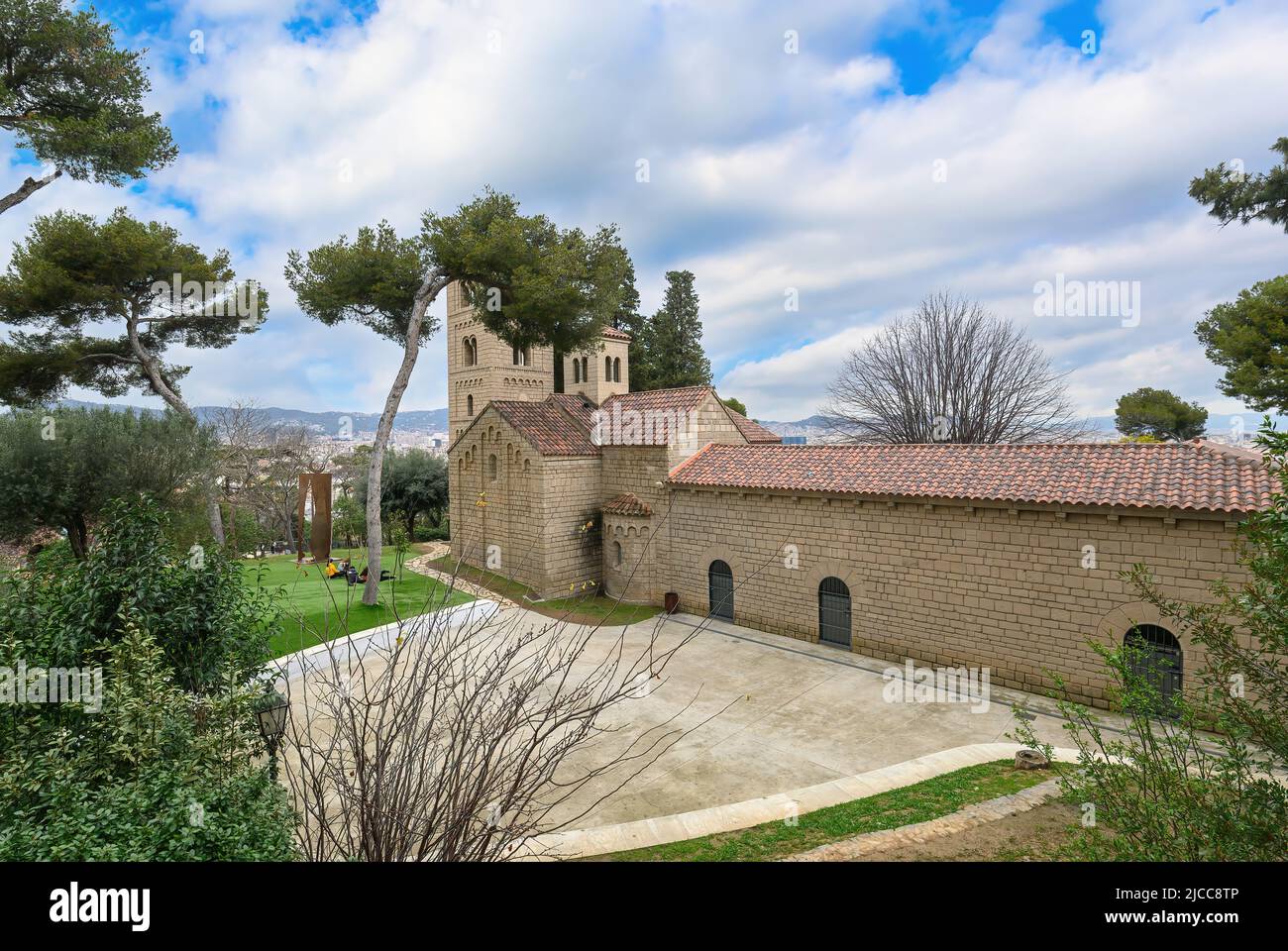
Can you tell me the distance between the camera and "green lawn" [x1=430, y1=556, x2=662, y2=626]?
17672 millimetres

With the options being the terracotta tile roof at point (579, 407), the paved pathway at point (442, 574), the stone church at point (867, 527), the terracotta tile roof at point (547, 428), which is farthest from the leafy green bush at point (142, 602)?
the terracotta tile roof at point (579, 407)

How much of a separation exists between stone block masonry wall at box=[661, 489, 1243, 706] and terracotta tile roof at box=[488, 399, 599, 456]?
5.79m

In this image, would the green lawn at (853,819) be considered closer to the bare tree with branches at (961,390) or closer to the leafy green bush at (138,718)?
the leafy green bush at (138,718)

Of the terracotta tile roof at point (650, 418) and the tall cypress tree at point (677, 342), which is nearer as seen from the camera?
the terracotta tile roof at point (650, 418)

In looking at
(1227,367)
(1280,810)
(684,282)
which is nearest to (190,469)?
(1280,810)

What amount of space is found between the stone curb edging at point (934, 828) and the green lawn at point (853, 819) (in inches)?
5.3

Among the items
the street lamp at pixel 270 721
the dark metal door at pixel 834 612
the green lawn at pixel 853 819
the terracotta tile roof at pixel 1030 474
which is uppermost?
the terracotta tile roof at pixel 1030 474

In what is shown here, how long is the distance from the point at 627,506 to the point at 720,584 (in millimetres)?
3934

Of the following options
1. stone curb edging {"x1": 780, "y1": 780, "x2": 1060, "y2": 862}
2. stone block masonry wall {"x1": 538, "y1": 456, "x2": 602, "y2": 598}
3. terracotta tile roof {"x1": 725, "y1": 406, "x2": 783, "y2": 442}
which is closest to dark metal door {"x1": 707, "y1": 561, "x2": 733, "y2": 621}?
stone block masonry wall {"x1": 538, "y1": 456, "x2": 602, "y2": 598}

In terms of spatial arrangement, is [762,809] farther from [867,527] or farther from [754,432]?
[754,432]

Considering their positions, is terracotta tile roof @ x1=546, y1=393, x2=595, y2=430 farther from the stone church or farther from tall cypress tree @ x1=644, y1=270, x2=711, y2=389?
tall cypress tree @ x1=644, y1=270, x2=711, y2=389

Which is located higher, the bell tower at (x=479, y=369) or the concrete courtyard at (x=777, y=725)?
the bell tower at (x=479, y=369)

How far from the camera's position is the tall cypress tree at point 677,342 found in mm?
38062
